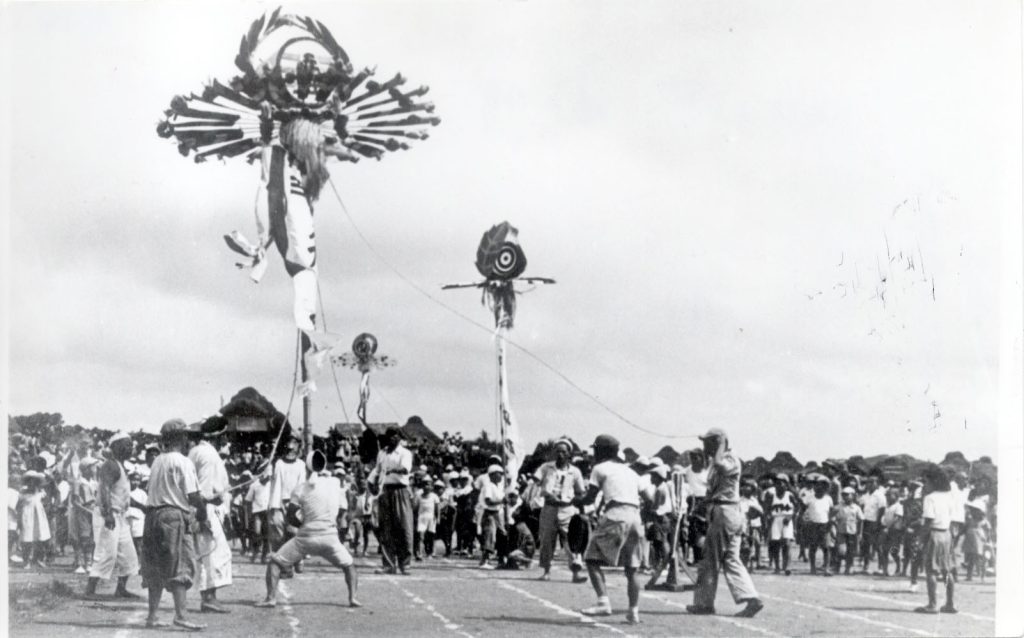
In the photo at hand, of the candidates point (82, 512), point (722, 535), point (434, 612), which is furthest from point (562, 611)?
point (82, 512)

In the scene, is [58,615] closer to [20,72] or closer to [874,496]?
[20,72]

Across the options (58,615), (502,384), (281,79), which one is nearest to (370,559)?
(502,384)

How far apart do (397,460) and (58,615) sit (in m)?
4.71

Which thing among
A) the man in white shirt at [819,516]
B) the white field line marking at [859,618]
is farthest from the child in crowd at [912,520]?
the white field line marking at [859,618]

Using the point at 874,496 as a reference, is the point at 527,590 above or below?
below

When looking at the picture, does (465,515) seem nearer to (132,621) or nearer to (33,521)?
(33,521)

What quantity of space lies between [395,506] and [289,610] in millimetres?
3300

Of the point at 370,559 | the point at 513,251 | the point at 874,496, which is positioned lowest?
the point at 370,559

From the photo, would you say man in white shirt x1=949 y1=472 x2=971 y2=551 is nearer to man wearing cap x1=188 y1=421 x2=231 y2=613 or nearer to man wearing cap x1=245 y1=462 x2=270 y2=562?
man wearing cap x1=188 y1=421 x2=231 y2=613

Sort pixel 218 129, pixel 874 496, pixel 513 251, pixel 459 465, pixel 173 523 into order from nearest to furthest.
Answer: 1. pixel 173 523
2. pixel 218 129
3. pixel 513 251
4. pixel 874 496
5. pixel 459 465

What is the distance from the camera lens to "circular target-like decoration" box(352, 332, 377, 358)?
1363 cm

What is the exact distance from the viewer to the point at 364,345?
544 inches

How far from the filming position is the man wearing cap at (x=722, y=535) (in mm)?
10734

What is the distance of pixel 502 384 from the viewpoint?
14.5 metres
